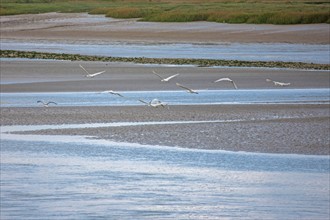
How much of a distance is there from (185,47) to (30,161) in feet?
93.2

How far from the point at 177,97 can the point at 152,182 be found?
1012 cm

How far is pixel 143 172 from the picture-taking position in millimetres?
12703

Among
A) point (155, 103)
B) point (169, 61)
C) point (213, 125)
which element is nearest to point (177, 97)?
point (155, 103)

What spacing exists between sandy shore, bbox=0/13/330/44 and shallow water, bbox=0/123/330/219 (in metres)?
31.0

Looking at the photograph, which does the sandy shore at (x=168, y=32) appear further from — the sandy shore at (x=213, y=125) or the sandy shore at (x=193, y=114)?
the sandy shore at (x=213, y=125)

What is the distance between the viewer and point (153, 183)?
1198 centimetres

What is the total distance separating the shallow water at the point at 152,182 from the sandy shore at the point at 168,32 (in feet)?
102

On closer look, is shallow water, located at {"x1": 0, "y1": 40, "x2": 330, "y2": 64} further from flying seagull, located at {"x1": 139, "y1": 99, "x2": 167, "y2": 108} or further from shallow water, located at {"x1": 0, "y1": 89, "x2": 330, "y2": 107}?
flying seagull, located at {"x1": 139, "y1": 99, "x2": 167, "y2": 108}

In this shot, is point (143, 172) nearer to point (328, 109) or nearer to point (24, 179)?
point (24, 179)

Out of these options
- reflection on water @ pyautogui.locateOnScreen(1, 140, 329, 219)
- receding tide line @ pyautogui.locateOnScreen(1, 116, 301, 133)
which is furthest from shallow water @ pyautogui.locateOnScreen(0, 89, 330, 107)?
reflection on water @ pyautogui.locateOnScreen(1, 140, 329, 219)

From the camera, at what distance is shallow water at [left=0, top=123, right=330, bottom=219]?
10.5 m

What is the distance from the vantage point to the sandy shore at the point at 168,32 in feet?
157

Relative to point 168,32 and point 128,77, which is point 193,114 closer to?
point 128,77

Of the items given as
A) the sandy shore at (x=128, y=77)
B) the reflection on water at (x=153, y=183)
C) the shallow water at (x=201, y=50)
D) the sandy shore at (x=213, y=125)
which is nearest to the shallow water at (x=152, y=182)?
the reflection on water at (x=153, y=183)
